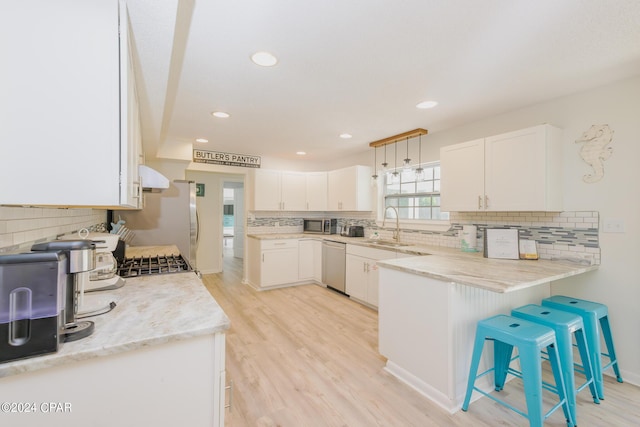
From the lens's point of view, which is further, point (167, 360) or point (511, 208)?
point (511, 208)

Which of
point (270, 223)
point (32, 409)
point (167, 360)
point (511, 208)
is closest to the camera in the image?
point (32, 409)

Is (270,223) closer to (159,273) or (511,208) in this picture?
(159,273)

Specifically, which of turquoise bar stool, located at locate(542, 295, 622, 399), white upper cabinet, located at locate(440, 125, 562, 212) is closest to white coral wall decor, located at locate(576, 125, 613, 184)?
white upper cabinet, located at locate(440, 125, 562, 212)

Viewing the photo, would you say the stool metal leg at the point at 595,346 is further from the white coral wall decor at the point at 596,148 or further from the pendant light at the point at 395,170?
the pendant light at the point at 395,170

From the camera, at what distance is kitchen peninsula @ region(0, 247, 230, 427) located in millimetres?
824

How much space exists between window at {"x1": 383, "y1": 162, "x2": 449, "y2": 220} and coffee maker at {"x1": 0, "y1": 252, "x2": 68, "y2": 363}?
3.52m

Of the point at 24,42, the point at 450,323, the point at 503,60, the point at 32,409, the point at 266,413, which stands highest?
the point at 503,60

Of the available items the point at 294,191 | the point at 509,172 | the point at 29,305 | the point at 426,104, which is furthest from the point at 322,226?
the point at 29,305

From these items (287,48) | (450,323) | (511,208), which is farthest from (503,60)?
(450,323)

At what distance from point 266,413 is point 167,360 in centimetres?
112

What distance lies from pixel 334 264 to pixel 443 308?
2.61 metres

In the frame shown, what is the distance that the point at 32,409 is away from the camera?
82 centimetres

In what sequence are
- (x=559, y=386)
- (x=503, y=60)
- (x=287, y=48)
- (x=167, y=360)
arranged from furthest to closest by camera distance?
(x=503, y=60) < (x=287, y=48) < (x=559, y=386) < (x=167, y=360)

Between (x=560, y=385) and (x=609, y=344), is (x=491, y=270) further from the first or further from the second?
(x=609, y=344)
